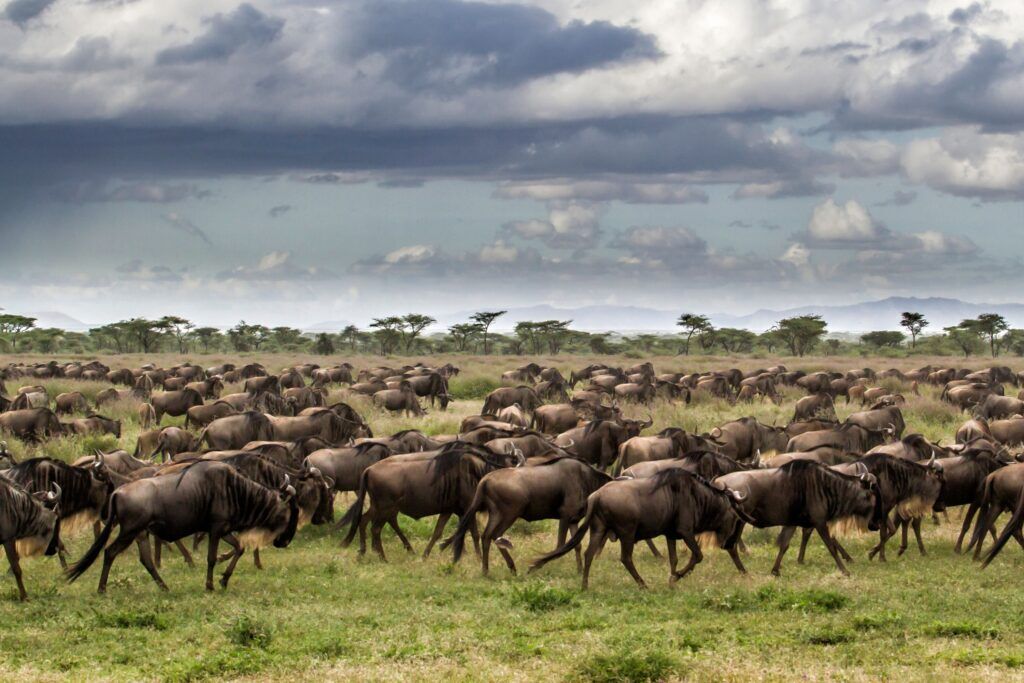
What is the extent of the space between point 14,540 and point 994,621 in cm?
954

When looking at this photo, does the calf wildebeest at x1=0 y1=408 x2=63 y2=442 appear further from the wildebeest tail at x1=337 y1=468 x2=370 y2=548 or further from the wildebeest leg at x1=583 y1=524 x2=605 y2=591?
the wildebeest leg at x1=583 y1=524 x2=605 y2=591

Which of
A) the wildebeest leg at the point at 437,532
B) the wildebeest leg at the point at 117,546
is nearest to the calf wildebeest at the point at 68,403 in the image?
the wildebeest leg at the point at 437,532

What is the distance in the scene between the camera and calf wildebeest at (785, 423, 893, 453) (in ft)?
57.9

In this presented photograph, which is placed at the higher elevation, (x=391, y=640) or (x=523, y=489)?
(x=523, y=489)

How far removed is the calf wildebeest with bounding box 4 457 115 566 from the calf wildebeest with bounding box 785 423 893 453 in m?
10.5

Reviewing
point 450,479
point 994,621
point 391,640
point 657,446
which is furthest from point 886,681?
point 657,446

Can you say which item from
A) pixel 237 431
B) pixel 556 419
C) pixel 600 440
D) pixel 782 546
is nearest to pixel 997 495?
pixel 782 546

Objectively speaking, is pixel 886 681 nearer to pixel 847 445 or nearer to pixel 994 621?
pixel 994 621

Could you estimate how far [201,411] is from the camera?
24.8m

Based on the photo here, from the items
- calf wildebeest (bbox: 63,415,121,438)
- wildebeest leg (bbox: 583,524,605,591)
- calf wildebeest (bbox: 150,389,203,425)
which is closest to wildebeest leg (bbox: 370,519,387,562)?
wildebeest leg (bbox: 583,524,605,591)

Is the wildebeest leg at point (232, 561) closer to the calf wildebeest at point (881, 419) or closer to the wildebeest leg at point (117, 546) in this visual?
the wildebeest leg at point (117, 546)

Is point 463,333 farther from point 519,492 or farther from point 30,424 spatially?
point 519,492

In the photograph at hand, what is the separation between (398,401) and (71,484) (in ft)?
56.7

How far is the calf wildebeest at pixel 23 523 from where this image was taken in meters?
10.7
